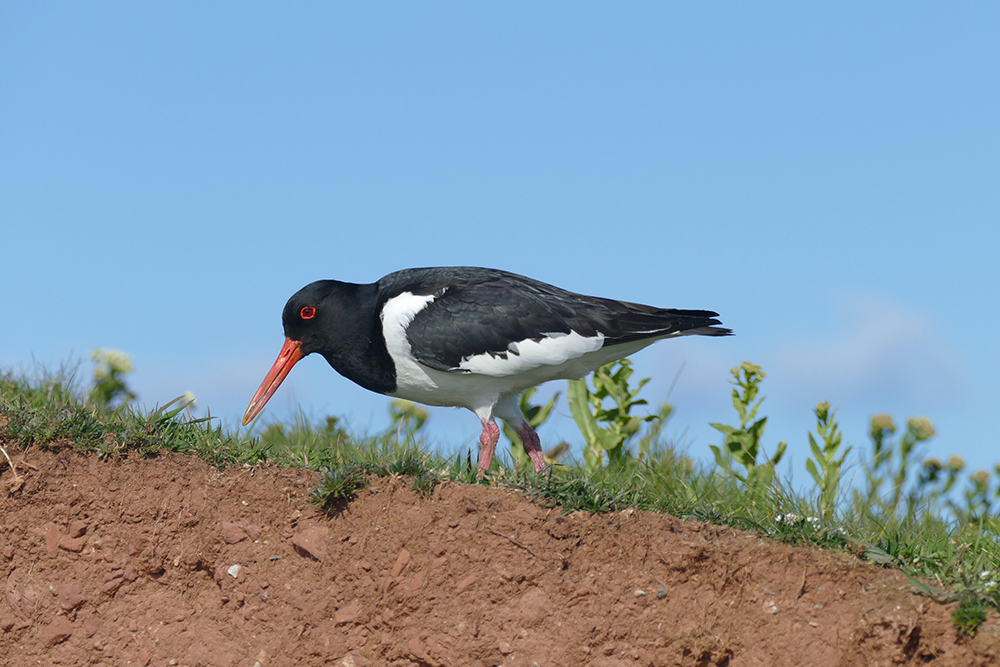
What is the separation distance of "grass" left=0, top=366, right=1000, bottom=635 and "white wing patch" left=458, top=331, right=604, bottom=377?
691 mm

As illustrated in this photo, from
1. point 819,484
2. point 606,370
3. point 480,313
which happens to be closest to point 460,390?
point 480,313

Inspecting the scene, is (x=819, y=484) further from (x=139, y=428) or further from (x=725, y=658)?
(x=139, y=428)

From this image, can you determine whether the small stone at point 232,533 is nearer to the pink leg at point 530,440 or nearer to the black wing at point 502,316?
the black wing at point 502,316

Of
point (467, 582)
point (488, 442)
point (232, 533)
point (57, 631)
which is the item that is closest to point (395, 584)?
point (467, 582)

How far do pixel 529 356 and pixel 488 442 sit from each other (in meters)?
0.67

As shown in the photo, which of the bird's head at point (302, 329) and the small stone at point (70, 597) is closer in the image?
the small stone at point (70, 597)

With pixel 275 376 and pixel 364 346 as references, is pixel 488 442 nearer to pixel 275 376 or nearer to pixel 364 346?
pixel 364 346

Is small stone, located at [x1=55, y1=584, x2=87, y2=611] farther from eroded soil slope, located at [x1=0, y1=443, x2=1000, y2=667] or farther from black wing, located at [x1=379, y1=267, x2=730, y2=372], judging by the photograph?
black wing, located at [x1=379, y1=267, x2=730, y2=372]

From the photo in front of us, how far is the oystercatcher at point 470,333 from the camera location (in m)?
6.77

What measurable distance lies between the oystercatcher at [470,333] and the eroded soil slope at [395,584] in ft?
4.31

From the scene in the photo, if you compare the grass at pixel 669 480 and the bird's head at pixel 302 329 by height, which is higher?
the bird's head at pixel 302 329

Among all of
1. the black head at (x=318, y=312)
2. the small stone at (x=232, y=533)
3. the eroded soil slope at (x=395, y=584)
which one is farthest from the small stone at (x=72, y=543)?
the black head at (x=318, y=312)

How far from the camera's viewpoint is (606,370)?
25.6 ft

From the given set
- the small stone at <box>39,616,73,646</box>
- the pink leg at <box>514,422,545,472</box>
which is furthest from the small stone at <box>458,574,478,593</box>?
the small stone at <box>39,616,73,646</box>
